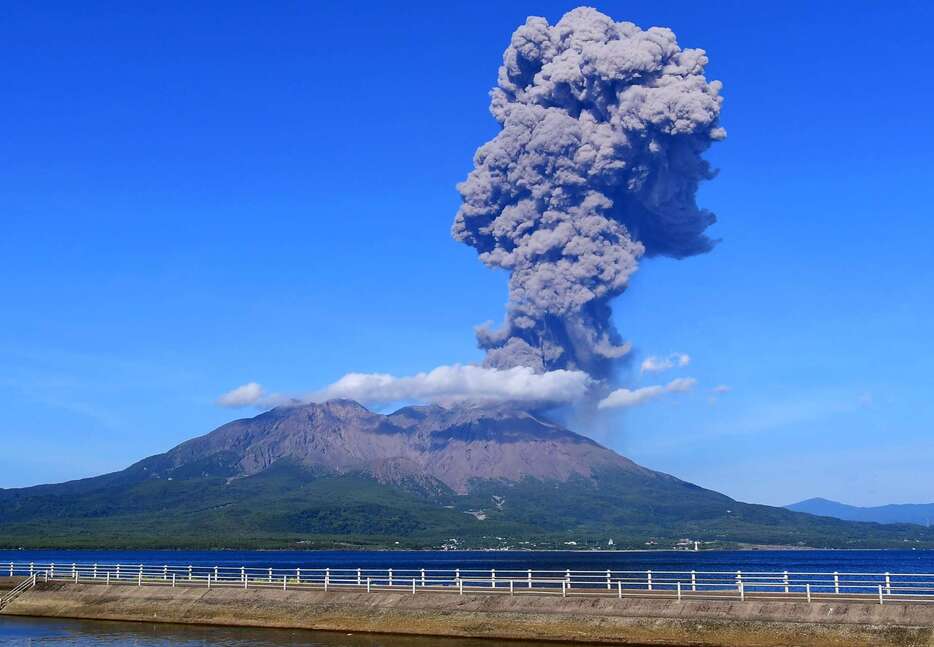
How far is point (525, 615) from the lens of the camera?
5188 cm

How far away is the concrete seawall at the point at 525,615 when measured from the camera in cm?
4331

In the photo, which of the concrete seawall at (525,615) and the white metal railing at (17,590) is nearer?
the concrete seawall at (525,615)

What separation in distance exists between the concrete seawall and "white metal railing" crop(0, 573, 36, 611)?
1681 millimetres

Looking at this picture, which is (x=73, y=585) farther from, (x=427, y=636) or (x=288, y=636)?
(x=427, y=636)

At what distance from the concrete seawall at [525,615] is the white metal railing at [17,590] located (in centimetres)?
168

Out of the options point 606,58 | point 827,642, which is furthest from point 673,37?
point 827,642

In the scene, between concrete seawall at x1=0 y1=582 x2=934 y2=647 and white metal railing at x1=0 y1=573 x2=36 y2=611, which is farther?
white metal railing at x1=0 y1=573 x2=36 y2=611

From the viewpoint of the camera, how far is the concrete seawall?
1705 inches

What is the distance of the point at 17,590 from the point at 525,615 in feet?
142

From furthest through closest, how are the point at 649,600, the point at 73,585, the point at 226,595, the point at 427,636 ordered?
1. the point at 73,585
2. the point at 226,595
3. the point at 427,636
4. the point at 649,600

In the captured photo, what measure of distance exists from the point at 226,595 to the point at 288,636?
10.8 m

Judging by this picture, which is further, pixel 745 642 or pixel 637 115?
pixel 637 115

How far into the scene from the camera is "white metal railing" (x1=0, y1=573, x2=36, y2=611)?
245 ft

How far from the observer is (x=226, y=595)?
65.3 meters
